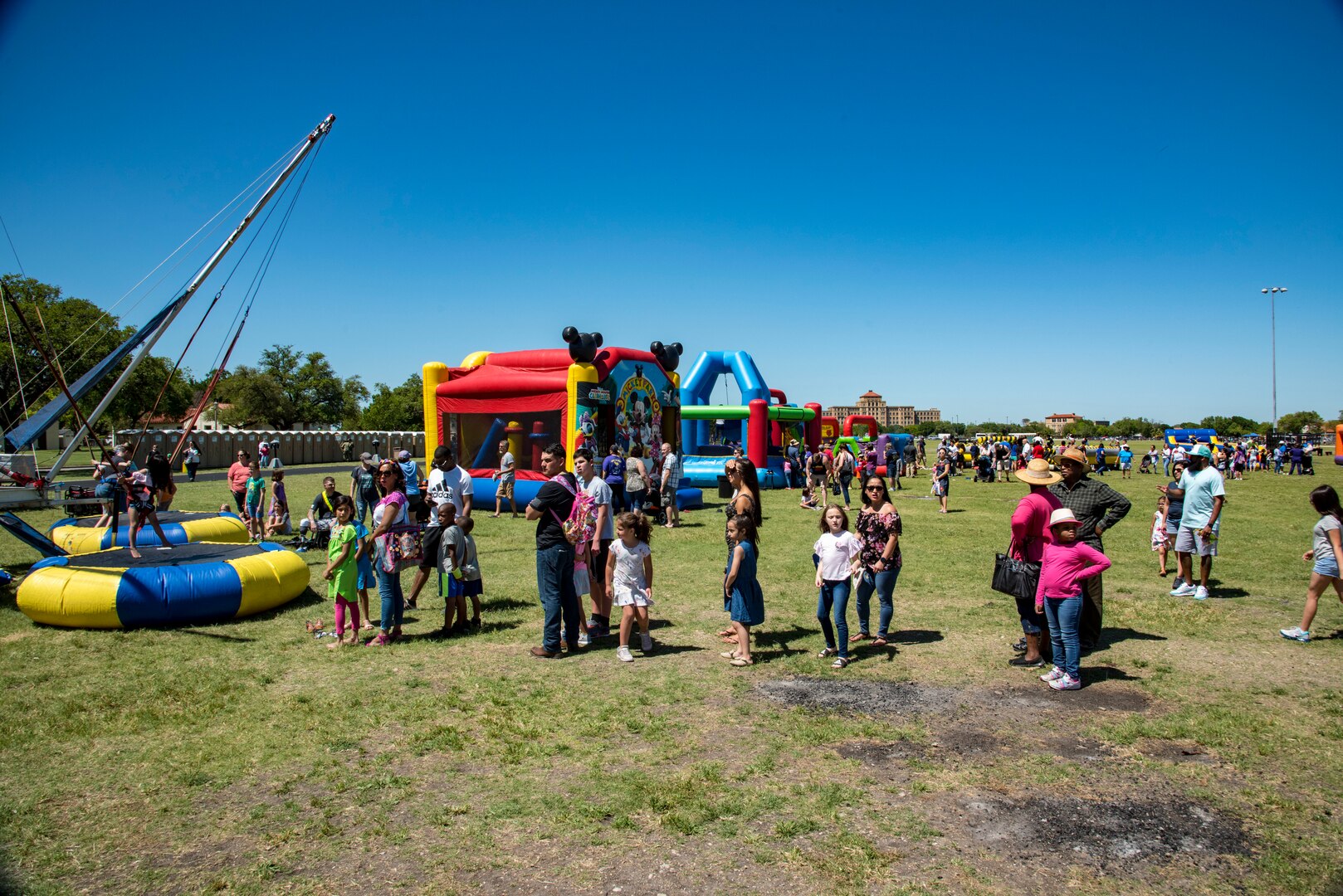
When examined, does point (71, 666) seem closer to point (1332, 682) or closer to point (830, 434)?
point (1332, 682)

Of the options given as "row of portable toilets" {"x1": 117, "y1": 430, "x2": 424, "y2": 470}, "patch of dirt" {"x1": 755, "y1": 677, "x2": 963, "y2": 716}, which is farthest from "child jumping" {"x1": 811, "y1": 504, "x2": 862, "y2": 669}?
"row of portable toilets" {"x1": 117, "y1": 430, "x2": 424, "y2": 470}

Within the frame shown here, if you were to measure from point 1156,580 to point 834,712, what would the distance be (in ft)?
20.5

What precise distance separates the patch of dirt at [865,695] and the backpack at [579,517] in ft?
6.11

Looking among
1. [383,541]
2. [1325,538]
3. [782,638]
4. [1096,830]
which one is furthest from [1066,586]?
[383,541]

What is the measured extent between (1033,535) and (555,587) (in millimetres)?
3746

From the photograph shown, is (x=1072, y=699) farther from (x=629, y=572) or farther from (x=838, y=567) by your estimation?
(x=629, y=572)

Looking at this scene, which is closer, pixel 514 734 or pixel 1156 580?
pixel 514 734

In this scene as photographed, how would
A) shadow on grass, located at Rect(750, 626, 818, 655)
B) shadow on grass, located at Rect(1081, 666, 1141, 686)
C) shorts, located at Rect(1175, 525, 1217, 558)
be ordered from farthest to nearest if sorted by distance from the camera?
shorts, located at Rect(1175, 525, 1217, 558)
shadow on grass, located at Rect(750, 626, 818, 655)
shadow on grass, located at Rect(1081, 666, 1141, 686)

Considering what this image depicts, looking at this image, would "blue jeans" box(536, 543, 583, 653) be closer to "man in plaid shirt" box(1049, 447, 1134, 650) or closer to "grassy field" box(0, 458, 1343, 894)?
"grassy field" box(0, 458, 1343, 894)

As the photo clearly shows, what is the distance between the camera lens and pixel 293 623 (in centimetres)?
803

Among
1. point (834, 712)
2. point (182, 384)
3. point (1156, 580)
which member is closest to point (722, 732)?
point (834, 712)

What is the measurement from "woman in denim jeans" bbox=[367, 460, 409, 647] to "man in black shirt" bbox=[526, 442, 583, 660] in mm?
1244

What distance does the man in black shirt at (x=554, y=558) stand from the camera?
6.55 metres

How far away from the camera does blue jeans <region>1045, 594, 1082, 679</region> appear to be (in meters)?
5.68
